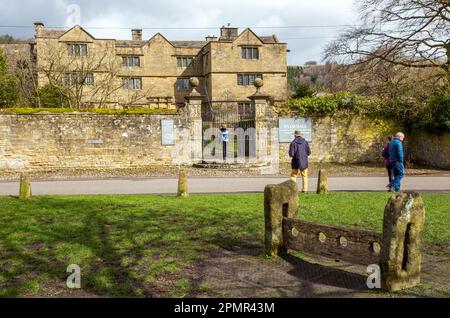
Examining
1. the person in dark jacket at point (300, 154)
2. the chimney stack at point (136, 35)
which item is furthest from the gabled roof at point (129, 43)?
the person in dark jacket at point (300, 154)

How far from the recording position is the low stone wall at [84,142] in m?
19.2

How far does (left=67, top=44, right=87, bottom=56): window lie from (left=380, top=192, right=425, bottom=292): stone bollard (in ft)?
140

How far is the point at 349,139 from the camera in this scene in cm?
2159

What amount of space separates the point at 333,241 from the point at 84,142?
16.2 meters

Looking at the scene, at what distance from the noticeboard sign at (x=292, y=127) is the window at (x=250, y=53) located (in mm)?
24456

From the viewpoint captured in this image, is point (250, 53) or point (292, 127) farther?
point (250, 53)

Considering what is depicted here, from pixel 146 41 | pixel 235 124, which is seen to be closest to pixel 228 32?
pixel 146 41

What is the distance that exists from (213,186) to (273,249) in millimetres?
8087

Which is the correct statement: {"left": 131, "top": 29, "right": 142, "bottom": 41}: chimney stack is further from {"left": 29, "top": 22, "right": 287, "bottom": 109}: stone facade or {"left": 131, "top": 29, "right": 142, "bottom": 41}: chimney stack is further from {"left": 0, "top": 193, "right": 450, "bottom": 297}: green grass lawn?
{"left": 0, "top": 193, "right": 450, "bottom": 297}: green grass lawn

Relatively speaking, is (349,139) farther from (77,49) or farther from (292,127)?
(77,49)

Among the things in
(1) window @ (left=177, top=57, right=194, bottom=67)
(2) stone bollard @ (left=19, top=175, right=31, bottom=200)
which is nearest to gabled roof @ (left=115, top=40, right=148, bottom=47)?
(1) window @ (left=177, top=57, right=194, bottom=67)

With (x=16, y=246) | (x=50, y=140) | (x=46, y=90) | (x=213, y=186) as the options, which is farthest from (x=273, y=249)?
(x=46, y=90)
